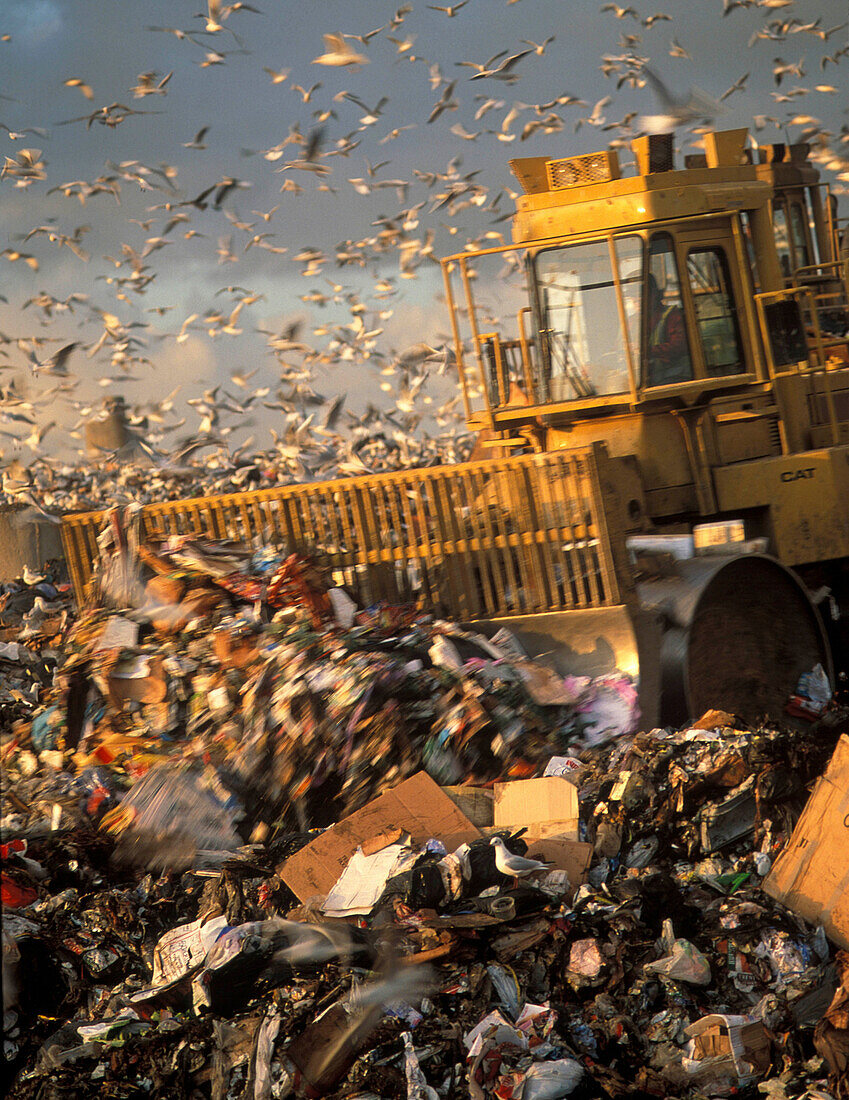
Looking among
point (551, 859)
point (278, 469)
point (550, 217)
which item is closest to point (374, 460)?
point (278, 469)

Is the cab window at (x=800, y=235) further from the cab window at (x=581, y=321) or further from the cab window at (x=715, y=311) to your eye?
the cab window at (x=581, y=321)

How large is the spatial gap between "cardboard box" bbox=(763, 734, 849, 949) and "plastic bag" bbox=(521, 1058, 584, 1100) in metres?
0.97

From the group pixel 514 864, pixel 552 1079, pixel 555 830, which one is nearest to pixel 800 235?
pixel 555 830

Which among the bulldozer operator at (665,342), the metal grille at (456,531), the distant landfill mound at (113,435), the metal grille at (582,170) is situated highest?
the metal grille at (582,170)

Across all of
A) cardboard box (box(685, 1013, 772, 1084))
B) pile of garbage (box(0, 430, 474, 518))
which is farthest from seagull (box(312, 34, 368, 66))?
cardboard box (box(685, 1013, 772, 1084))

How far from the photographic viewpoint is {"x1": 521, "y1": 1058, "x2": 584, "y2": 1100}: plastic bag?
3.07 metres

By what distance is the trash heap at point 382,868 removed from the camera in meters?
3.29

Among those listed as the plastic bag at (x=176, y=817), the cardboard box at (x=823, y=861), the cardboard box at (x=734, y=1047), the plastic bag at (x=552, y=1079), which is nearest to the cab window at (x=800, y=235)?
the cardboard box at (x=823, y=861)

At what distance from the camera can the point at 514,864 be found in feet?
12.6

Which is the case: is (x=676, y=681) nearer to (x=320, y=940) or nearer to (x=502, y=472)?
(x=502, y=472)

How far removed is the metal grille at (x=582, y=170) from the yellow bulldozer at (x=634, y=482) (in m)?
0.01

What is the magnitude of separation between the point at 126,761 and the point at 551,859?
2160 mm

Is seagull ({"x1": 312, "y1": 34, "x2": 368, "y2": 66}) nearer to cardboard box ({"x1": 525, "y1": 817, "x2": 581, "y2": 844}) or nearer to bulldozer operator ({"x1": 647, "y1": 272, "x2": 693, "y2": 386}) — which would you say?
bulldozer operator ({"x1": 647, "y1": 272, "x2": 693, "y2": 386})

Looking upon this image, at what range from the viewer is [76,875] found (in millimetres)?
4461
